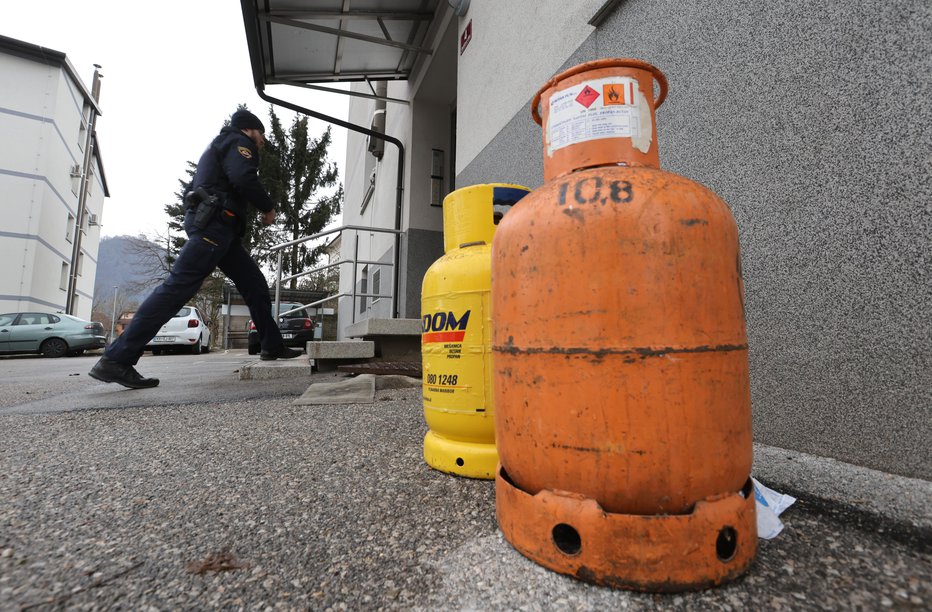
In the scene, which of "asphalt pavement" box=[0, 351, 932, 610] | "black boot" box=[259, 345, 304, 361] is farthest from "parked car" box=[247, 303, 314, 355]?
"asphalt pavement" box=[0, 351, 932, 610]

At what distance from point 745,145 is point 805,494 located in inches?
46.0

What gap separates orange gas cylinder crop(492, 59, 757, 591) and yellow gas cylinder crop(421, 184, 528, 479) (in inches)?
19.4

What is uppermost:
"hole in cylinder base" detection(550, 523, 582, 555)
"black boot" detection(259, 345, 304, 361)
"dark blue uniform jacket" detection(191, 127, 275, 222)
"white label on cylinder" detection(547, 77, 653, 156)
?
"dark blue uniform jacket" detection(191, 127, 275, 222)

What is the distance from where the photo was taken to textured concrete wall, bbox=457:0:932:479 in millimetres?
1170

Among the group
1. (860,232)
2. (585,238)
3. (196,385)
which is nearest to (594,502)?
(585,238)

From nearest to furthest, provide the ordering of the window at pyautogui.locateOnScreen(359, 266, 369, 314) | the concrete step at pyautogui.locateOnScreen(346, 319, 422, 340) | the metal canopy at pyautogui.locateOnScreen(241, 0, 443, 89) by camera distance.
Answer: the concrete step at pyautogui.locateOnScreen(346, 319, 422, 340)
the metal canopy at pyautogui.locateOnScreen(241, 0, 443, 89)
the window at pyautogui.locateOnScreen(359, 266, 369, 314)

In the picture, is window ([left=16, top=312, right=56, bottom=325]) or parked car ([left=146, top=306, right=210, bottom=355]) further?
parked car ([left=146, top=306, right=210, bottom=355])

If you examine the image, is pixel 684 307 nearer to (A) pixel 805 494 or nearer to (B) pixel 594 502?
(B) pixel 594 502

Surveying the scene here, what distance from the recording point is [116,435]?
2.10m

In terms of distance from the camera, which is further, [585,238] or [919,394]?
[919,394]

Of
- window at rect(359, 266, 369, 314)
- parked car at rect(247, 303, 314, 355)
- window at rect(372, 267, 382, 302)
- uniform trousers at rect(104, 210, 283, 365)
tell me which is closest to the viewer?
uniform trousers at rect(104, 210, 283, 365)

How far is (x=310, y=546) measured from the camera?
1044 millimetres

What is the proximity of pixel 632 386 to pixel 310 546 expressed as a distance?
2.69ft

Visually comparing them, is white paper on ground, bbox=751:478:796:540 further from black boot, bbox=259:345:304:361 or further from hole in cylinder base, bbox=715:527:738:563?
black boot, bbox=259:345:304:361
